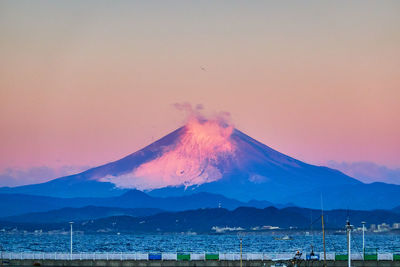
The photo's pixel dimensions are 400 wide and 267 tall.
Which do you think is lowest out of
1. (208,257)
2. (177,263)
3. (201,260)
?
(177,263)

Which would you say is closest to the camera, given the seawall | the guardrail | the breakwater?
the seawall

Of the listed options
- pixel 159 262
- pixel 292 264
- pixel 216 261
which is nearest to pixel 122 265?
pixel 159 262

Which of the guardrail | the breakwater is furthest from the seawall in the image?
the guardrail

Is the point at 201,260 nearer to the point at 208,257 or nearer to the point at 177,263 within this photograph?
the point at 208,257

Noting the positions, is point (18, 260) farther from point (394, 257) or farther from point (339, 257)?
point (394, 257)

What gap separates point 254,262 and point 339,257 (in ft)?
37.1

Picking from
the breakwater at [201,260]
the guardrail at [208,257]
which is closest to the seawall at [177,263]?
the breakwater at [201,260]

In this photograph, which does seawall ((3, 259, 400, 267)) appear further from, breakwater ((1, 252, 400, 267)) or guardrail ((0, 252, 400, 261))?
guardrail ((0, 252, 400, 261))

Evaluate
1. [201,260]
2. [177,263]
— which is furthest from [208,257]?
[177,263]

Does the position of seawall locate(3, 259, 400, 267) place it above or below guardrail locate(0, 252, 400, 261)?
below

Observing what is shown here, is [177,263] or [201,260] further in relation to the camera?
[201,260]

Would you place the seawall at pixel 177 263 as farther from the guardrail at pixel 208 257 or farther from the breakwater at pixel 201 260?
the guardrail at pixel 208 257

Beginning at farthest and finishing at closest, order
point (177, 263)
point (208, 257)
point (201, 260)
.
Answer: point (208, 257) → point (201, 260) → point (177, 263)

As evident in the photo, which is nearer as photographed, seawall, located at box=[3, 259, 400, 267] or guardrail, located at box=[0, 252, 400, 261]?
seawall, located at box=[3, 259, 400, 267]
